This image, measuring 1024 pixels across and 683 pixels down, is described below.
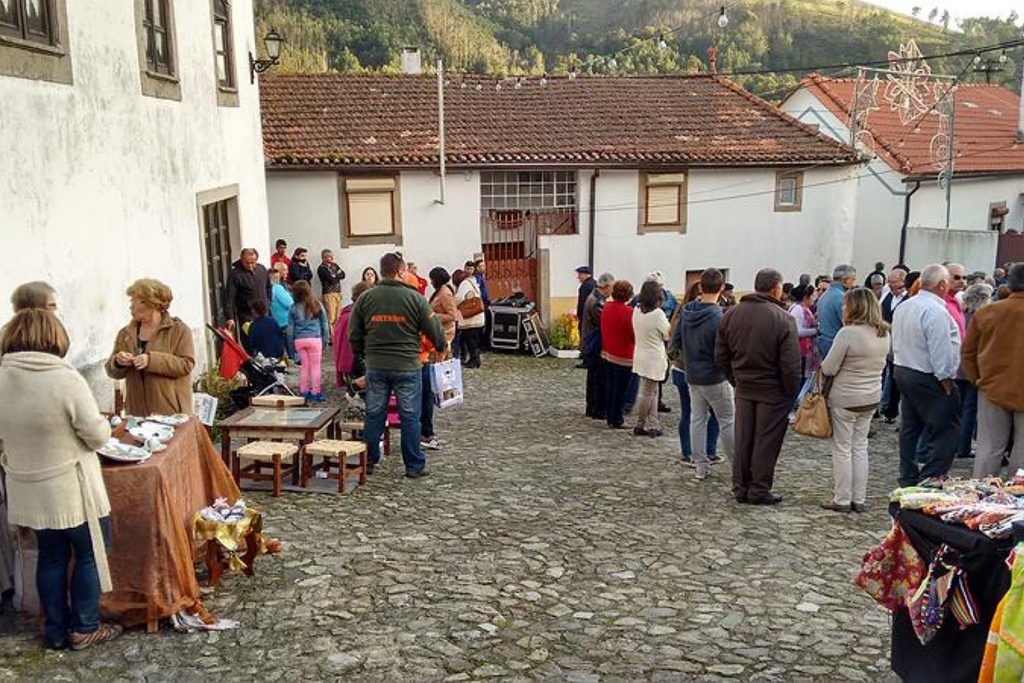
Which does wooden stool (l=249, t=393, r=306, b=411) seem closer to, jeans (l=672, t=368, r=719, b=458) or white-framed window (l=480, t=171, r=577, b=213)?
jeans (l=672, t=368, r=719, b=458)

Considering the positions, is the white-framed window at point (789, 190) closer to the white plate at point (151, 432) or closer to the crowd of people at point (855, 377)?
the crowd of people at point (855, 377)

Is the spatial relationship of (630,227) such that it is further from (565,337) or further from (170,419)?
(170,419)

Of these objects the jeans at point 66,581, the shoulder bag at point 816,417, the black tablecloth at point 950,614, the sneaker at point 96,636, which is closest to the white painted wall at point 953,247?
the shoulder bag at point 816,417

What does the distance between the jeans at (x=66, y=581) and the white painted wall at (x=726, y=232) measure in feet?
50.5

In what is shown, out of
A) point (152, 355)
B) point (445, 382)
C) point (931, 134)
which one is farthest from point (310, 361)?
point (931, 134)

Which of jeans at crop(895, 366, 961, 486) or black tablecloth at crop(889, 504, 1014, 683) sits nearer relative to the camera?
black tablecloth at crop(889, 504, 1014, 683)

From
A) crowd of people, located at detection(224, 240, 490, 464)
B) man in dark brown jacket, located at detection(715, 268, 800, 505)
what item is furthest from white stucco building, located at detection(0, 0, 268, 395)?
man in dark brown jacket, located at detection(715, 268, 800, 505)

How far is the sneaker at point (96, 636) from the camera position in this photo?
4.43 metres

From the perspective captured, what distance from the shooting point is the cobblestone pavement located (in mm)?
4426

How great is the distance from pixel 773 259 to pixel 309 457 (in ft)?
51.6

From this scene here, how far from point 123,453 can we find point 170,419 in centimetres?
79

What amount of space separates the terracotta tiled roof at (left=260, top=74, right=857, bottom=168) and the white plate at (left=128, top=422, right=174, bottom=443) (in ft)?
42.6

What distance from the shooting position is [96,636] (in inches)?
177

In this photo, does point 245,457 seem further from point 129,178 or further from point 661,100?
→ point 661,100
